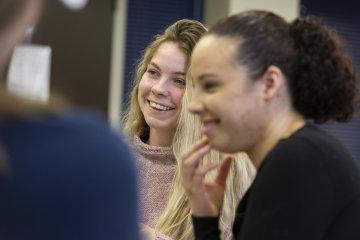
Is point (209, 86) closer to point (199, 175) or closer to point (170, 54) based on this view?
point (199, 175)

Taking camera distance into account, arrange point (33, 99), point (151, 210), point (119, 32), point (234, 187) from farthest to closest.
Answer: point (119, 32) < point (151, 210) < point (234, 187) < point (33, 99)

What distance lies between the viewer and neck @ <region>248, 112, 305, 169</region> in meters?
1.14

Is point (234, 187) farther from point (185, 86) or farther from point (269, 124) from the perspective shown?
point (269, 124)

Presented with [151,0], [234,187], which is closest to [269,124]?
[234,187]

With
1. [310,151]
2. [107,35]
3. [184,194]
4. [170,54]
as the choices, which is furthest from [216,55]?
[107,35]

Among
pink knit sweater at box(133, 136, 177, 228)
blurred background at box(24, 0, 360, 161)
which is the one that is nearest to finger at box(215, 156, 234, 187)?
pink knit sweater at box(133, 136, 177, 228)

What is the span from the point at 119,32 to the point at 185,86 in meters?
1.74

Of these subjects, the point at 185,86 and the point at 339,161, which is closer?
the point at 339,161

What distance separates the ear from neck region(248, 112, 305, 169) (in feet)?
0.16

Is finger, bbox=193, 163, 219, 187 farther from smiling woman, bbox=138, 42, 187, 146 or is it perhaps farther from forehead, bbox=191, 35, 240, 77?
smiling woman, bbox=138, 42, 187, 146

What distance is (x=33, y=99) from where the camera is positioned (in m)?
0.65

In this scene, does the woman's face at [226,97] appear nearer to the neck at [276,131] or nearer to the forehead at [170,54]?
the neck at [276,131]

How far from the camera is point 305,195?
103 centimetres

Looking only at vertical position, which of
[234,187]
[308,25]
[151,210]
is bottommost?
[151,210]
